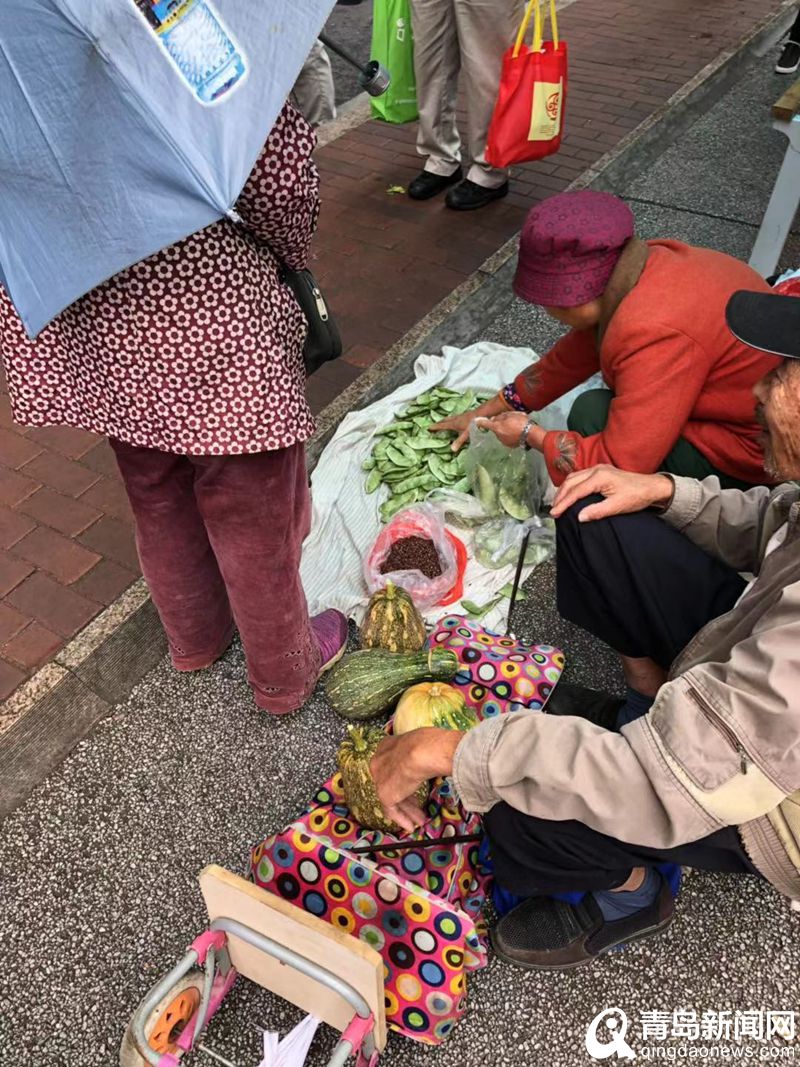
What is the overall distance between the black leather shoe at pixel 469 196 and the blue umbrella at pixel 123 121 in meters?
3.58

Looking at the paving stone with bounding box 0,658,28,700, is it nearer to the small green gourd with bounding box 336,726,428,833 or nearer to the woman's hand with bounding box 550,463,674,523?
the small green gourd with bounding box 336,726,428,833

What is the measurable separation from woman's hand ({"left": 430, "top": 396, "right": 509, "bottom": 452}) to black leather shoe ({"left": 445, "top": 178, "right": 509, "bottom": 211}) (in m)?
2.03

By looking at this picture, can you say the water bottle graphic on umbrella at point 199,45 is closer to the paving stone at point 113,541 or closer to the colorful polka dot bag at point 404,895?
the colorful polka dot bag at point 404,895

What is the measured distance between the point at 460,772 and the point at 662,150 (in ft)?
18.2

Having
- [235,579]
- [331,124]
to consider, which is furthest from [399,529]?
[331,124]

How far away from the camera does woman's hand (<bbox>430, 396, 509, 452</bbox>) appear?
315 cm

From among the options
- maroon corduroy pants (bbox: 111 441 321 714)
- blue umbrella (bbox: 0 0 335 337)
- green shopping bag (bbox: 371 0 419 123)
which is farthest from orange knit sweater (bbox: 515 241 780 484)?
green shopping bag (bbox: 371 0 419 123)

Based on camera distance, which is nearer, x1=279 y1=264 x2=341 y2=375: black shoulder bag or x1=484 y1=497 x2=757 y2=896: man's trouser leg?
x1=484 y1=497 x2=757 y2=896: man's trouser leg

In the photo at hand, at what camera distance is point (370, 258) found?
177 inches

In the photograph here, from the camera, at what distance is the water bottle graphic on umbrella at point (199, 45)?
49.3 inches

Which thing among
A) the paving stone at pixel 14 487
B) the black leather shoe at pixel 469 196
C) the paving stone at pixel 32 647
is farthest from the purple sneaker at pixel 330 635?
the black leather shoe at pixel 469 196

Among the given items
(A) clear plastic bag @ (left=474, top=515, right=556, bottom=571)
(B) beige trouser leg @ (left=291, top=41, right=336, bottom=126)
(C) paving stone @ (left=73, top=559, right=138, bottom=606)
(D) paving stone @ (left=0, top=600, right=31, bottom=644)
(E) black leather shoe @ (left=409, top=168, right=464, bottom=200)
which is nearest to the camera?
(D) paving stone @ (left=0, top=600, right=31, bottom=644)

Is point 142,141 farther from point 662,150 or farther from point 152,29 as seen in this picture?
point 662,150

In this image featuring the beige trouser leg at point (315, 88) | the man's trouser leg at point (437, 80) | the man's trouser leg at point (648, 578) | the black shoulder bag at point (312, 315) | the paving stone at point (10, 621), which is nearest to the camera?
the black shoulder bag at point (312, 315)
